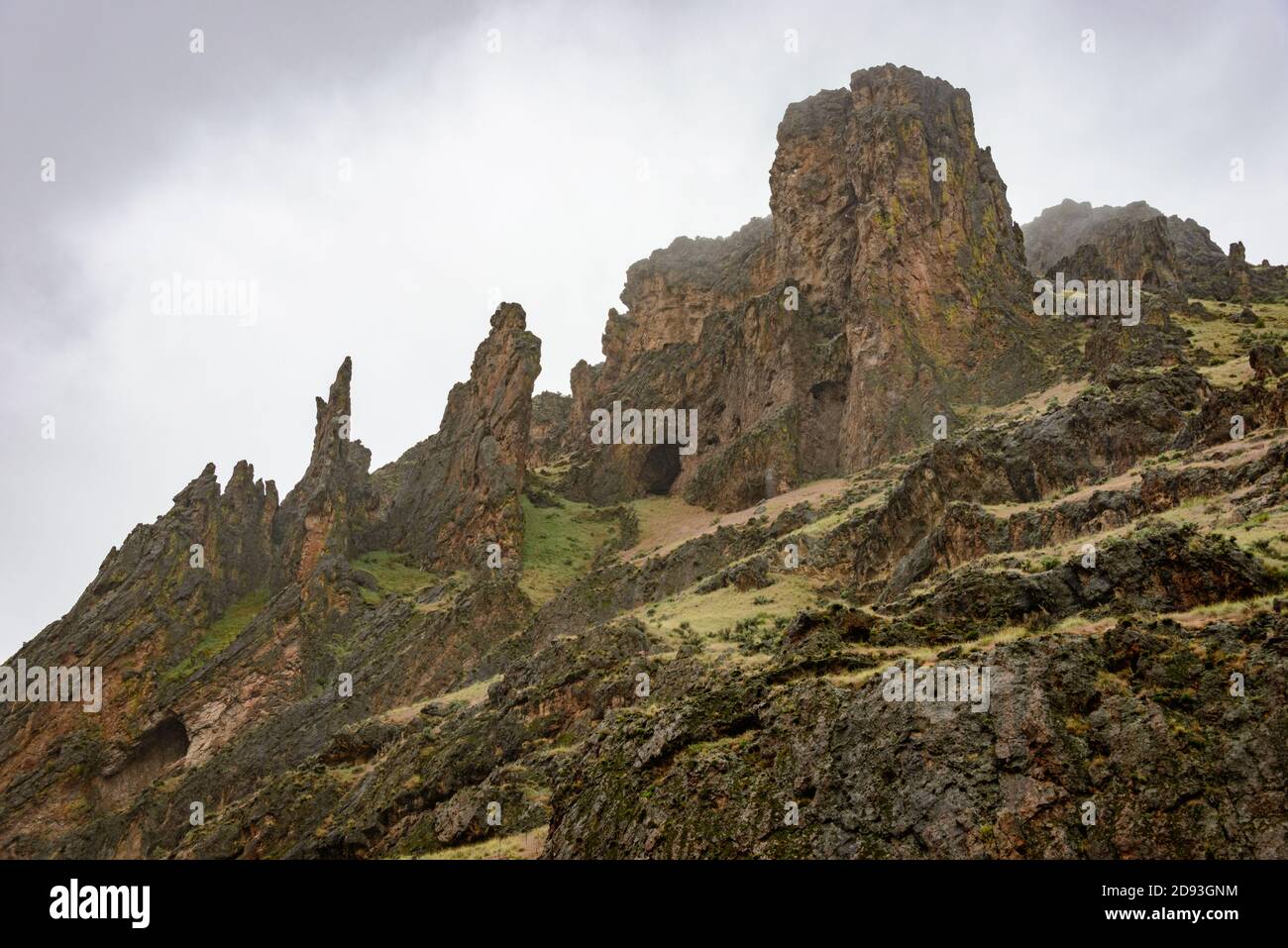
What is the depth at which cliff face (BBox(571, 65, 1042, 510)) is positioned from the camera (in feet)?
232

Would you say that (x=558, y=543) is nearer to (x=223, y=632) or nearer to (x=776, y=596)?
(x=223, y=632)

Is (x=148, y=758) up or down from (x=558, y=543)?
down

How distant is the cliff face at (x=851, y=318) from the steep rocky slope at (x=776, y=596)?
38 centimetres

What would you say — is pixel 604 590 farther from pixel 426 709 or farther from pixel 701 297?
pixel 701 297

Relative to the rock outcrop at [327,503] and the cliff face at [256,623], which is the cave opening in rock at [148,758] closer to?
the cliff face at [256,623]

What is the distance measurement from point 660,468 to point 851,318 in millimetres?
25512

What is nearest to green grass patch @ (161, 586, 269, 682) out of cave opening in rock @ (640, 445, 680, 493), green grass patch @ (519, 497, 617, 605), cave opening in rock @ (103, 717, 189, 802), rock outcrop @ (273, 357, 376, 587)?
rock outcrop @ (273, 357, 376, 587)

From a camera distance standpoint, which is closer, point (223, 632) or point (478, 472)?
point (223, 632)

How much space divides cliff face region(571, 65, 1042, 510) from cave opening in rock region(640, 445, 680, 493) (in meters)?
0.22

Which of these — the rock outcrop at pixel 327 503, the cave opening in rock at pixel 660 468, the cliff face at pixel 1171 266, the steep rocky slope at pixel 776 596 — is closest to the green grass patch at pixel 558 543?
the steep rocky slope at pixel 776 596

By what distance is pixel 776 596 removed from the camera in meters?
45.0

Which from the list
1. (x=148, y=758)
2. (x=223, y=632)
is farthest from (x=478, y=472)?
(x=148, y=758)
